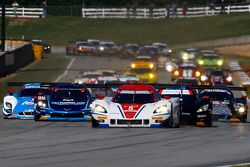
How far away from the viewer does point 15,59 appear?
56.9 metres

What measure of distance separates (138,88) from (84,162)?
9.67 metres

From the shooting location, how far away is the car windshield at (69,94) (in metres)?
28.3

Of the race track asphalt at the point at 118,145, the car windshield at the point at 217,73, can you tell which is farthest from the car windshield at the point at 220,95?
the car windshield at the point at 217,73

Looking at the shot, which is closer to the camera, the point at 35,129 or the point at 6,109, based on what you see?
the point at 35,129

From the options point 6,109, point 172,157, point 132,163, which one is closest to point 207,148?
point 172,157

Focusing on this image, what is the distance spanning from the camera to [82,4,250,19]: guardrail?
321 ft

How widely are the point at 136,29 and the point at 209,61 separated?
3209 cm

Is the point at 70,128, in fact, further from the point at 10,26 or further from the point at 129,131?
the point at 10,26

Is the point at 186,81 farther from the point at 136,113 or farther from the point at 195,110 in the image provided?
the point at 136,113

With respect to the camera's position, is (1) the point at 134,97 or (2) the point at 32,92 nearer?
(1) the point at 134,97

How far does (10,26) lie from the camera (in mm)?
100125

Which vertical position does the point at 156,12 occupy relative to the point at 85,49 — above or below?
above

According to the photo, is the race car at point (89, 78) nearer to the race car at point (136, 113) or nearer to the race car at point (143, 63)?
the race car at point (143, 63)

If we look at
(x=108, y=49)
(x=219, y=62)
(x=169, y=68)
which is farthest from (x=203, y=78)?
(x=108, y=49)
